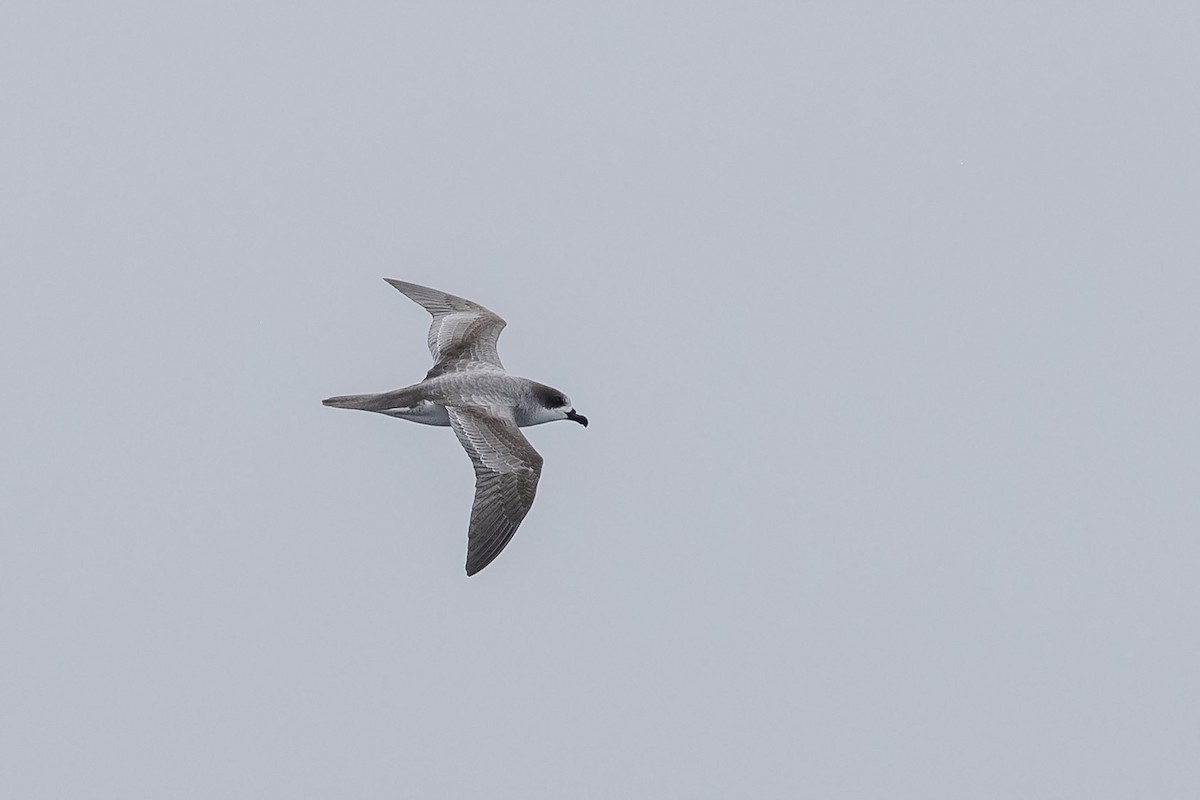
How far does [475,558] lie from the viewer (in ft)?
59.3

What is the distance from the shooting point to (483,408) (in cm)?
2020

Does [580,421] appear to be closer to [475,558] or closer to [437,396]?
[437,396]

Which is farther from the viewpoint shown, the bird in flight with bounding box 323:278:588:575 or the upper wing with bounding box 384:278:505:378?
the upper wing with bounding box 384:278:505:378

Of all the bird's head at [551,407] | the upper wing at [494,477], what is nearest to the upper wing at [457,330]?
the bird's head at [551,407]

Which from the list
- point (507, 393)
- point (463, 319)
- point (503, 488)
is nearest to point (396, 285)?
point (463, 319)

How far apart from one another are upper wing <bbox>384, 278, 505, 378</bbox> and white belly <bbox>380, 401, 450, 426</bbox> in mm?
1326

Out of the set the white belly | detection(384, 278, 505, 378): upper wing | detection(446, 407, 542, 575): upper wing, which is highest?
detection(384, 278, 505, 378): upper wing

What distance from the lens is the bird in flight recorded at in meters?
18.5

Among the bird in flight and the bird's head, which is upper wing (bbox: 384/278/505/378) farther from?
the bird's head

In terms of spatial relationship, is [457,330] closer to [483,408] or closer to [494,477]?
[483,408]


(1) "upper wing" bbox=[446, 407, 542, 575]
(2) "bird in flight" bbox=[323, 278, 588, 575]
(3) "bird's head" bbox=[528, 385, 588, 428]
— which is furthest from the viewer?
(3) "bird's head" bbox=[528, 385, 588, 428]

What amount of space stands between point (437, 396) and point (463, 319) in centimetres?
328

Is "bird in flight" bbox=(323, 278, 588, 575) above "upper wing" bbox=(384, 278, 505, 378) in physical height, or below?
below

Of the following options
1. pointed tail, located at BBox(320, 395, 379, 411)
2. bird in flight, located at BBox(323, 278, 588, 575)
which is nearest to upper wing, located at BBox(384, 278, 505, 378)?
bird in flight, located at BBox(323, 278, 588, 575)
